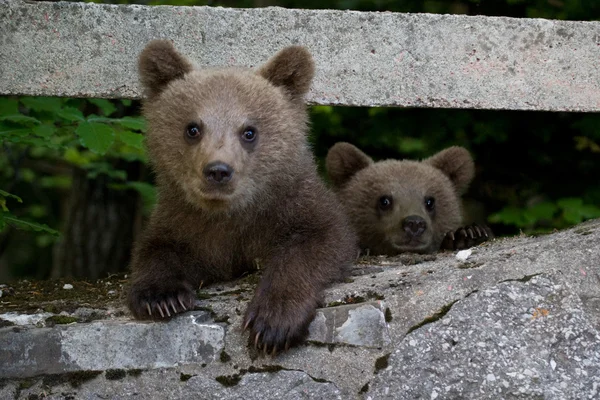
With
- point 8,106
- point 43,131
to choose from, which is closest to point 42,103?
point 8,106

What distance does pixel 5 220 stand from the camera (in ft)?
17.6

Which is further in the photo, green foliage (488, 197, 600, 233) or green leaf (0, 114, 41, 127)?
green foliage (488, 197, 600, 233)

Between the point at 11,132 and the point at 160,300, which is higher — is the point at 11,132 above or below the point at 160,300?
above

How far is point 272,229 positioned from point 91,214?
4.63m

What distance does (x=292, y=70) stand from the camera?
4.90 meters

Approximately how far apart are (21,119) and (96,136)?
0.49 meters

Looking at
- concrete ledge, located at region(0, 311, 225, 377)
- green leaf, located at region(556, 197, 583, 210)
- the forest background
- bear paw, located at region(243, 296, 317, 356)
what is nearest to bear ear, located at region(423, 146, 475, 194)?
the forest background

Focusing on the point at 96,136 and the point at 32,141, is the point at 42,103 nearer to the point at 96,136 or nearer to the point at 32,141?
the point at 32,141

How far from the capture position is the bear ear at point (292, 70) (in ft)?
16.0

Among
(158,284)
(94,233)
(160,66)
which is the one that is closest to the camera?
(158,284)

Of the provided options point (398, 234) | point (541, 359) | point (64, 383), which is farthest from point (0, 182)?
point (541, 359)

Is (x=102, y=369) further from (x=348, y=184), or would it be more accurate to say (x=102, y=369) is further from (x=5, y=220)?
(x=348, y=184)

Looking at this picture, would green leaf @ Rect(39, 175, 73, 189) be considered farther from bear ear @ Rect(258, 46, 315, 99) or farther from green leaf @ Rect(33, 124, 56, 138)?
bear ear @ Rect(258, 46, 315, 99)

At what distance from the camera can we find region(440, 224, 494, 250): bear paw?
21.1 feet
